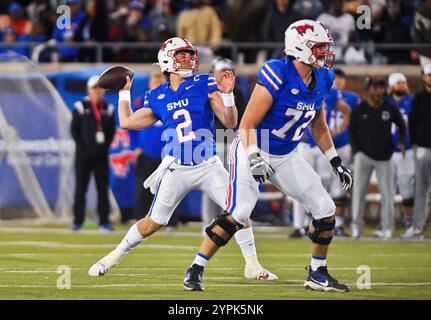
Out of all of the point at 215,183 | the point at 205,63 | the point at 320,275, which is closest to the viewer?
the point at 320,275

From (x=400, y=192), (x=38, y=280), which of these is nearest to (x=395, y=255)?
(x=400, y=192)

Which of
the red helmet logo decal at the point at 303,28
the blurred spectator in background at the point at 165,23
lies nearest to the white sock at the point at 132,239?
the red helmet logo decal at the point at 303,28

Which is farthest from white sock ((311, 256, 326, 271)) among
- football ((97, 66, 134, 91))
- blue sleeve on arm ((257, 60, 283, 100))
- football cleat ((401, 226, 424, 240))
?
football cleat ((401, 226, 424, 240))

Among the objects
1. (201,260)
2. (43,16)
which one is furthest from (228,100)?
(43,16)

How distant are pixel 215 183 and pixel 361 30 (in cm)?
771

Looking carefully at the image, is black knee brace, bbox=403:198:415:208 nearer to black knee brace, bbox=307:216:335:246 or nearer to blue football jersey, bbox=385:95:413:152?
blue football jersey, bbox=385:95:413:152

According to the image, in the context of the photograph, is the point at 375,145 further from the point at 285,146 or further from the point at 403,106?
the point at 285,146

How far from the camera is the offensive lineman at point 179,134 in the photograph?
9344 mm

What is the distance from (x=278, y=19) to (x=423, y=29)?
6.58 feet

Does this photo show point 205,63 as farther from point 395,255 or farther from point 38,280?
point 38,280

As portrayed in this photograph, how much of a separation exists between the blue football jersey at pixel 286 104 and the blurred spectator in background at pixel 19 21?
33.1 feet

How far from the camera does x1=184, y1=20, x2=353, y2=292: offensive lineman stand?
28.6ft

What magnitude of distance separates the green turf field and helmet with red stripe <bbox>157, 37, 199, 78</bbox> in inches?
65.8

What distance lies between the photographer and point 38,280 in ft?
31.0
